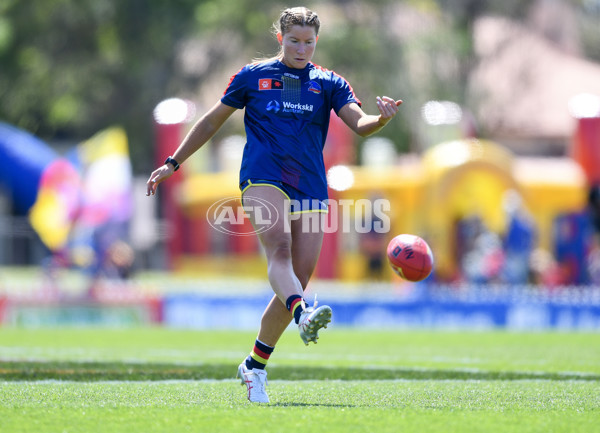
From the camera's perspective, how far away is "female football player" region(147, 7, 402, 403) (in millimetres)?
6066

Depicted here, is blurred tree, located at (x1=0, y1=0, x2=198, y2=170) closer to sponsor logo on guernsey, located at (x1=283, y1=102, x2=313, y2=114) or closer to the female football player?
the female football player

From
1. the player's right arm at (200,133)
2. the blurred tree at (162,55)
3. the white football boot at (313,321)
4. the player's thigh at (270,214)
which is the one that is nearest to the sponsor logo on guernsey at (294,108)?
the player's right arm at (200,133)

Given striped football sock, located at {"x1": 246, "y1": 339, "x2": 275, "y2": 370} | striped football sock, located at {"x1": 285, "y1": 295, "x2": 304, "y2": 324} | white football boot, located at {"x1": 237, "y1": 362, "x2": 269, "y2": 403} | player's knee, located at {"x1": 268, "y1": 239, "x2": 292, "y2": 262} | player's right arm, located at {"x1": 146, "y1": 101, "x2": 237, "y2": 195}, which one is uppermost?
player's right arm, located at {"x1": 146, "y1": 101, "x2": 237, "y2": 195}

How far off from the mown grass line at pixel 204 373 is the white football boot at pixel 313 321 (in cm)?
210

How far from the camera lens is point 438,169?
20891 millimetres

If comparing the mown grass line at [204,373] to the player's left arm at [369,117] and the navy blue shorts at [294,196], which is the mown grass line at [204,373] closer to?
the navy blue shorts at [294,196]

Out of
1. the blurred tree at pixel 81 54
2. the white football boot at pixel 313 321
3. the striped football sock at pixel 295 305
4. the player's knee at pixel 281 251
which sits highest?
the blurred tree at pixel 81 54

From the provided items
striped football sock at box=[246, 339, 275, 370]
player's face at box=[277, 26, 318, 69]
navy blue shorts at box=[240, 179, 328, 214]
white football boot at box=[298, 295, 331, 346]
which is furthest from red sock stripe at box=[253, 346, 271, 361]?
player's face at box=[277, 26, 318, 69]

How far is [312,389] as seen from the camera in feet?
21.8

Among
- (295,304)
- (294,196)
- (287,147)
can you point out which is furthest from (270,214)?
(295,304)

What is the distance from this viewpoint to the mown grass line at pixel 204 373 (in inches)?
294

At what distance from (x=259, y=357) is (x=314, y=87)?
161cm

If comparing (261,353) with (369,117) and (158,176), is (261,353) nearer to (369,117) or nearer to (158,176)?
(158,176)

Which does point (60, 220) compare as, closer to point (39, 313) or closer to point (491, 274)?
point (39, 313)
